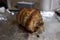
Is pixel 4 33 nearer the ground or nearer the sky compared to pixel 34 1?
nearer the ground

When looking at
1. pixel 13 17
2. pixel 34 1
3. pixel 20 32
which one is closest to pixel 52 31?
pixel 20 32

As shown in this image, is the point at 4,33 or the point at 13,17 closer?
the point at 4,33

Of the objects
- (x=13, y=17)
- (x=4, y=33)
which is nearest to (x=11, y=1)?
(x=13, y=17)

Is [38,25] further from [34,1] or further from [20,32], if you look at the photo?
[34,1]

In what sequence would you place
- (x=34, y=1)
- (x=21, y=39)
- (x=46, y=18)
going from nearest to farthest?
1. (x=21, y=39)
2. (x=46, y=18)
3. (x=34, y=1)

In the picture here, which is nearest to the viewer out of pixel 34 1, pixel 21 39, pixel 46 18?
pixel 21 39

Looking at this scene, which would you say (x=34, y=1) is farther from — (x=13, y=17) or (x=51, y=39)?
(x=51, y=39)
